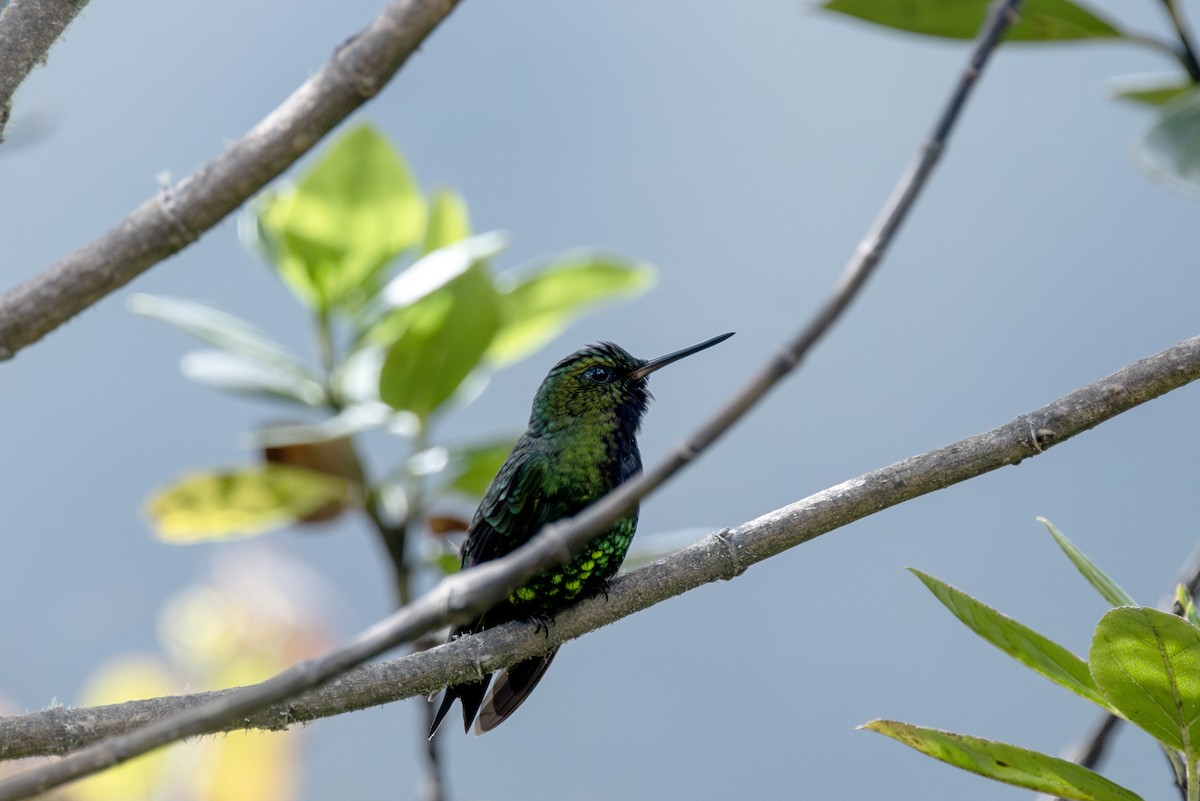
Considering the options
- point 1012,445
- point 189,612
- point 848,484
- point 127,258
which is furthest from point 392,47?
point 189,612

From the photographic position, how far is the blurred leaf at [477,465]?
8.14ft

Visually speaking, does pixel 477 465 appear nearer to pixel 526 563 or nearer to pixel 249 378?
pixel 249 378

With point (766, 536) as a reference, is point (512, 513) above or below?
below

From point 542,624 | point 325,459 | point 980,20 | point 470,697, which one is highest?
point 980,20

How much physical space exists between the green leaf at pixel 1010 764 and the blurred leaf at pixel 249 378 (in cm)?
156

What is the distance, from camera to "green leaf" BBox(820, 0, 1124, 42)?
2.03 meters

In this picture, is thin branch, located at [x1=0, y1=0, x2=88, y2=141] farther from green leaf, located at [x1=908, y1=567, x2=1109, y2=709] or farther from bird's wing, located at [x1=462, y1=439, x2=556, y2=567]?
green leaf, located at [x1=908, y1=567, x2=1109, y2=709]

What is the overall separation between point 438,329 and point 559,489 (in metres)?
0.42

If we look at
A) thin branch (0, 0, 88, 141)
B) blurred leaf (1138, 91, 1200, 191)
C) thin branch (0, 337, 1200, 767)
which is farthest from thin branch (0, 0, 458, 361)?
blurred leaf (1138, 91, 1200, 191)

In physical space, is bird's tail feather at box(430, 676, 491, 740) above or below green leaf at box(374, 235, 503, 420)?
below

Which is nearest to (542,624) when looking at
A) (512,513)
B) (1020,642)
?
(512,513)

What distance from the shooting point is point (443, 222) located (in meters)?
2.78

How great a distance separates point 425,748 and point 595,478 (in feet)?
2.31

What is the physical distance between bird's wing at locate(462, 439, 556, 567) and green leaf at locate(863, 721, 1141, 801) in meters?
1.12
